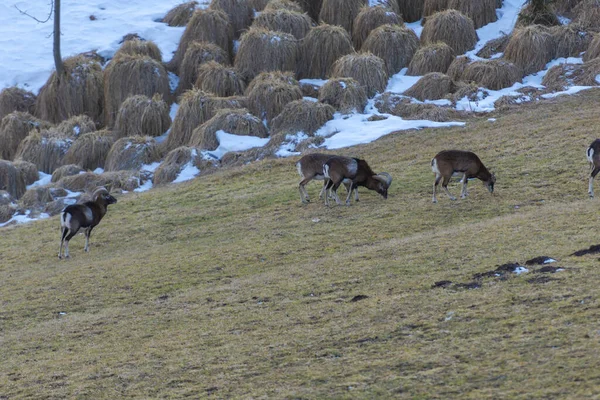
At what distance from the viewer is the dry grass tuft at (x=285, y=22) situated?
39.1m

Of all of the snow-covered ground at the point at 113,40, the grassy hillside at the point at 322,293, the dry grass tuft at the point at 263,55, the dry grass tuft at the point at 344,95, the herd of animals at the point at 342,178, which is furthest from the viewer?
the dry grass tuft at the point at 263,55

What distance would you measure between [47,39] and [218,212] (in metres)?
24.4

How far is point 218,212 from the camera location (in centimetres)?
2202

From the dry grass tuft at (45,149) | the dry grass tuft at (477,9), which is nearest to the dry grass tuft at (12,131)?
the dry grass tuft at (45,149)

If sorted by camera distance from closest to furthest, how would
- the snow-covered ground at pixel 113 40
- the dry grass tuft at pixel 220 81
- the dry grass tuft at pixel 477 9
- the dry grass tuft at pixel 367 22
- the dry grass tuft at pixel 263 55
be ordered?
the snow-covered ground at pixel 113 40 → the dry grass tuft at pixel 220 81 → the dry grass tuft at pixel 263 55 → the dry grass tuft at pixel 367 22 → the dry grass tuft at pixel 477 9

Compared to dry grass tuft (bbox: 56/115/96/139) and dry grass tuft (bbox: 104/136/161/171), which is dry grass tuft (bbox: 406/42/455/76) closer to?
dry grass tuft (bbox: 104/136/161/171)

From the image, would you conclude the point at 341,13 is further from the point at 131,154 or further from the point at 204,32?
the point at 131,154

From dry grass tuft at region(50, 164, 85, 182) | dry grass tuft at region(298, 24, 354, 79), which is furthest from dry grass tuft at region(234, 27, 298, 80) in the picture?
dry grass tuft at region(50, 164, 85, 182)

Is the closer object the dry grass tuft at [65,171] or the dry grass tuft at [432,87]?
the dry grass tuft at [65,171]

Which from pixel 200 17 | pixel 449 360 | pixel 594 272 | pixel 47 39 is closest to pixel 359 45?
pixel 200 17

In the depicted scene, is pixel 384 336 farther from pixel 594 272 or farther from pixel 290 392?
pixel 594 272

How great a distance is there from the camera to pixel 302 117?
3103 centimetres

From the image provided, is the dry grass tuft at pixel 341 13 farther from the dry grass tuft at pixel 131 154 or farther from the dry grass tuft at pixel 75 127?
the dry grass tuft at pixel 131 154

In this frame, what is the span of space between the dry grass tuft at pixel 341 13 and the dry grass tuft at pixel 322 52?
281 cm
